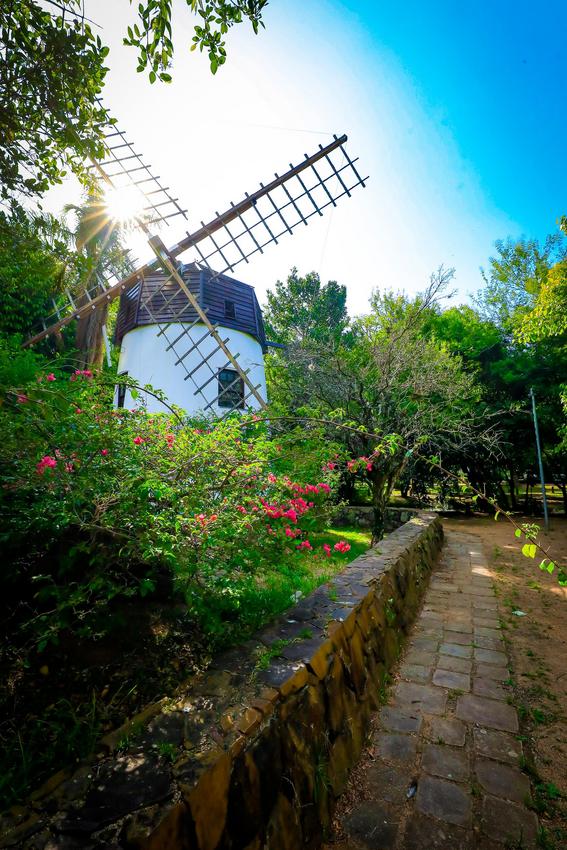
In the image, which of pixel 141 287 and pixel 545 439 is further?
pixel 545 439

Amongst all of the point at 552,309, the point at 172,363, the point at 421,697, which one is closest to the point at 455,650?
the point at 421,697

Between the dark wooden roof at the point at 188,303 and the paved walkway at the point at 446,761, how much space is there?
1149 cm

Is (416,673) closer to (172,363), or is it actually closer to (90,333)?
(172,363)

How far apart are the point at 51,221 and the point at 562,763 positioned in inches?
211

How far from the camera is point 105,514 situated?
227cm

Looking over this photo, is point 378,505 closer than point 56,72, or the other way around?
point 56,72

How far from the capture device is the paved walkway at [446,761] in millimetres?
1930

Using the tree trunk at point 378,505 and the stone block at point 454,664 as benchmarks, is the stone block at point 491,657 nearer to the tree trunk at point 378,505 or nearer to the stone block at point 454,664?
the stone block at point 454,664

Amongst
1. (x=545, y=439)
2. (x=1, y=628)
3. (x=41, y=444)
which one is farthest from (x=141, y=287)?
(x=545, y=439)

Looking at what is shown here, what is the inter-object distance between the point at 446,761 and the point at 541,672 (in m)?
1.72

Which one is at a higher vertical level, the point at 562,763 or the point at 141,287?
the point at 141,287

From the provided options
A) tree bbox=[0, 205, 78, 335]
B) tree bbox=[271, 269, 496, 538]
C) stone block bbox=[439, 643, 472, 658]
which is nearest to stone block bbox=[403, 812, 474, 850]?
stone block bbox=[439, 643, 472, 658]

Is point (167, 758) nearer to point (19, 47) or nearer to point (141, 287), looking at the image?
point (19, 47)

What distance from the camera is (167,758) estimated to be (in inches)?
56.4
